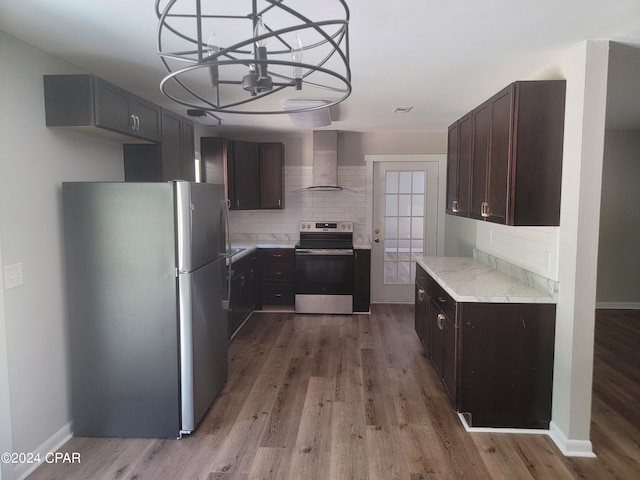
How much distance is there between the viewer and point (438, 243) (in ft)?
18.3

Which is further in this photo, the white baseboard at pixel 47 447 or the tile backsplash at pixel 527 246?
the tile backsplash at pixel 527 246

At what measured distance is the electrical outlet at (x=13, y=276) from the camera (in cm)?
214

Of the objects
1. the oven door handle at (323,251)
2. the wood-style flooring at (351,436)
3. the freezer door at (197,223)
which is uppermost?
the freezer door at (197,223)

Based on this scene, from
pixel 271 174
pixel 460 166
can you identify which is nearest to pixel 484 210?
pixel 460 166

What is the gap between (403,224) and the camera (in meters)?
5.63

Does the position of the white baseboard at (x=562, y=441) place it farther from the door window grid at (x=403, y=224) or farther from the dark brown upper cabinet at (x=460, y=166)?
the door window grid at (x=403, y=224)

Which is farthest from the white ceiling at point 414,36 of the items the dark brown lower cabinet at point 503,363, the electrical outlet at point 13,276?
the dark brown lower cabinet at point 503,363

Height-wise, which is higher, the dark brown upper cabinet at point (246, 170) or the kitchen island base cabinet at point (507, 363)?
the dark brown upper cabinet at point (246, 170)

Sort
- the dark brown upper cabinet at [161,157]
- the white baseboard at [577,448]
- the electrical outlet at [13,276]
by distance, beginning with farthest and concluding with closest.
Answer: the dark brown upper cabinet at [161,157], the white baseboard at [577,448], the electrical outlet at [13,276]

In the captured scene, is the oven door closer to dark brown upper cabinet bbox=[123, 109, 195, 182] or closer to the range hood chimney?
the range hood chimney

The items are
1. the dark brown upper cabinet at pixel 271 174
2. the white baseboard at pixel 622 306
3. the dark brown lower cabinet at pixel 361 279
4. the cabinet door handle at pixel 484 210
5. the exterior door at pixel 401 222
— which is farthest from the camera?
the exterior door at pixel 401 222

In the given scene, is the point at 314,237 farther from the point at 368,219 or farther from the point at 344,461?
the point at 344,461

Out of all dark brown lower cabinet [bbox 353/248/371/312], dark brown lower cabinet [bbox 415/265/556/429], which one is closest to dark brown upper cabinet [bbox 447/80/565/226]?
dark brown lower cabinet [bbox 415/265/556/429]

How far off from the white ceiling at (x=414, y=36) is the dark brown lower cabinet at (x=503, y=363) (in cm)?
154
